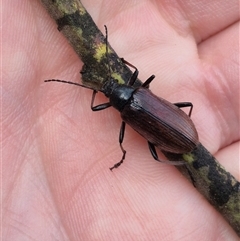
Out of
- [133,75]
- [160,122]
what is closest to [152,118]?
[160,122]

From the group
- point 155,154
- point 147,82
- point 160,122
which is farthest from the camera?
point 147,82

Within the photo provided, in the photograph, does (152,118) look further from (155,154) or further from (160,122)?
(155,154)

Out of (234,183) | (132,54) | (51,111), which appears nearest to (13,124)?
(51,111)

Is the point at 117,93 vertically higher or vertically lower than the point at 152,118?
higher

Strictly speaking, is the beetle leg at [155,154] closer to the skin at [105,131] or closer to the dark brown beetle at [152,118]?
the dark brown beetle at [152,118]

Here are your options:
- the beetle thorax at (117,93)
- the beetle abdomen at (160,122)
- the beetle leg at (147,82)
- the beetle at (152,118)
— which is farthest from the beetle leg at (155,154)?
the beetle leg at (147,82)

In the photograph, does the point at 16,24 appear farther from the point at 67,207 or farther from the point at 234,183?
the point at 234,183
